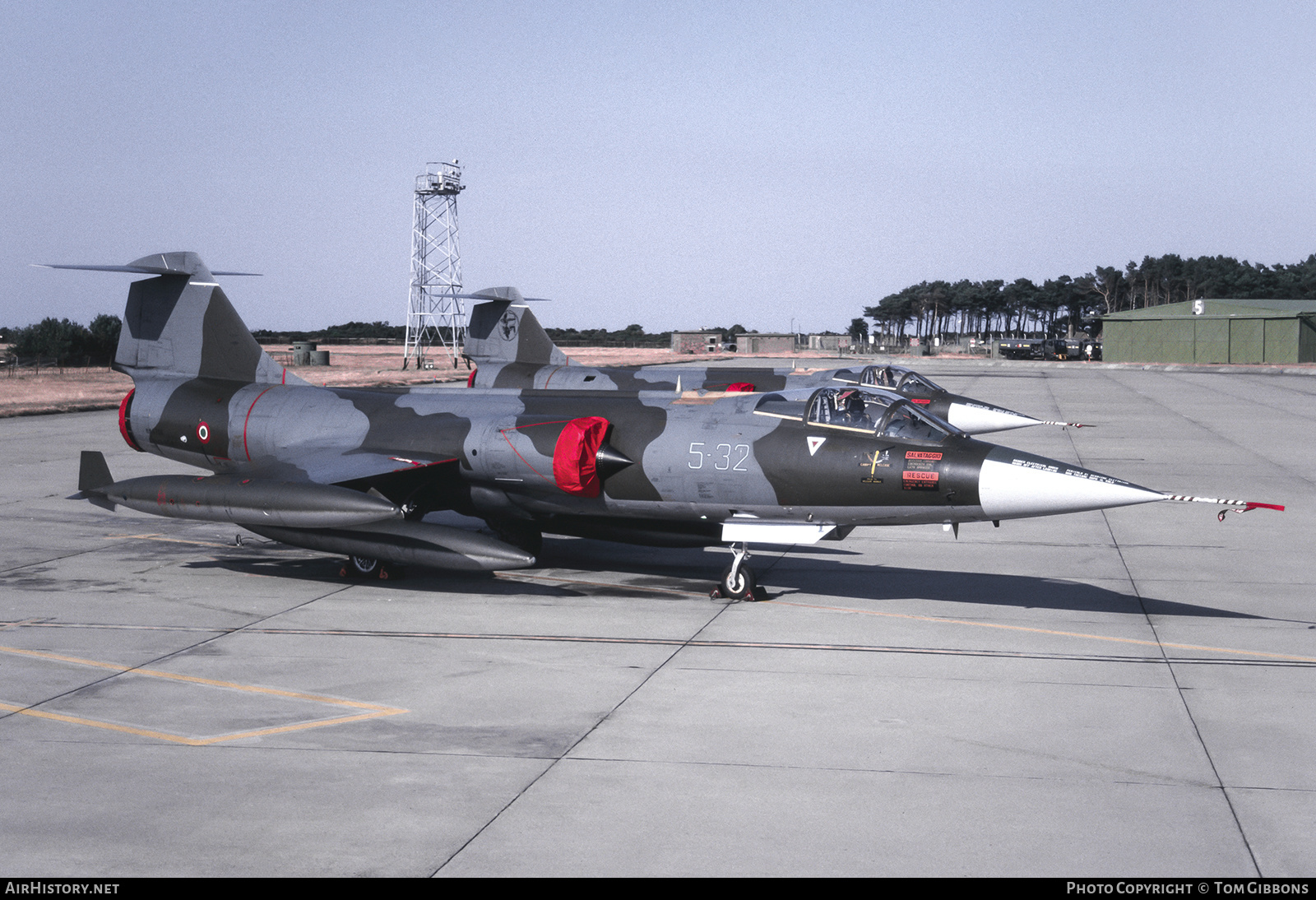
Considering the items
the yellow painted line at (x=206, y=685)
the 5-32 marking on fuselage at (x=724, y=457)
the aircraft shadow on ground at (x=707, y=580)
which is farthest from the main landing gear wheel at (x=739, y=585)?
the yellow painted line at (x=206, y=685)

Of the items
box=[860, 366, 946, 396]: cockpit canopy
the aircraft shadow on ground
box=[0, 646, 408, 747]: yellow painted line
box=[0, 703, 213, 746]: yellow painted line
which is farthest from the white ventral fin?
box=[860, 366, 946, 396]: cockpit canopy

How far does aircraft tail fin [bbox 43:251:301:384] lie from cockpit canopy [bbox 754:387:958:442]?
8313 millimetres

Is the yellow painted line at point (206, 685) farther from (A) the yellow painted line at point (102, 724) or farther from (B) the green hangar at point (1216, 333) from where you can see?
(B) the green hangar at point (1216, 333)

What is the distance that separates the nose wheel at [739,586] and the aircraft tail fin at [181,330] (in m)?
7.93

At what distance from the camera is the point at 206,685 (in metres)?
9.59

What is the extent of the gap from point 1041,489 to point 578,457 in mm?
5108

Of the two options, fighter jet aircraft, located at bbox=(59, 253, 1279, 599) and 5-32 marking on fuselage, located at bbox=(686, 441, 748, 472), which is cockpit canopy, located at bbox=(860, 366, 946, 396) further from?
5-32 marking on fuselage, located at bbox=(686, 441, 748, 472)

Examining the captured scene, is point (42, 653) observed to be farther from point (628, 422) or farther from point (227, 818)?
point (628, 422)

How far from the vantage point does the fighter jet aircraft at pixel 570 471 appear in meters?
12.0

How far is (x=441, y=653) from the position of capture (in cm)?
1071

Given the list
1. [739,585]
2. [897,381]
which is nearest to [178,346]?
[739,585]

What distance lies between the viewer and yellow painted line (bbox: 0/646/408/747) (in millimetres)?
8320

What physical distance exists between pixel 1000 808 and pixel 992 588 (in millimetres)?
7063

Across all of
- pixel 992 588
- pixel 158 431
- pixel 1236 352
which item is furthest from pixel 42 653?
pixel 1236 352
